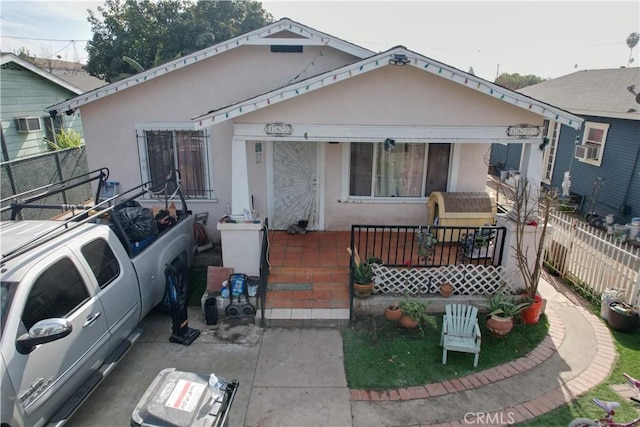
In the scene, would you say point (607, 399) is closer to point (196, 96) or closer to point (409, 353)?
point (409, 353)

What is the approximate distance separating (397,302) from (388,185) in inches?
122

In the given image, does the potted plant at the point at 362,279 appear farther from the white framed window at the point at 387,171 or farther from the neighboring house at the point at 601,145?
the neighboring house at the point at 601,145

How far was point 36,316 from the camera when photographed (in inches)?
145

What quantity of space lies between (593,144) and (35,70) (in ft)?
60.3

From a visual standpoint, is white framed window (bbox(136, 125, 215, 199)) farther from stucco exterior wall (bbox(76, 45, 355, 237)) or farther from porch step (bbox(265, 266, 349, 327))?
porch step (bbox(265, 266, 349, 327))

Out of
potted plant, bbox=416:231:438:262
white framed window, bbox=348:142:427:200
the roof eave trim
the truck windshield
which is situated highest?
the roof eave trim

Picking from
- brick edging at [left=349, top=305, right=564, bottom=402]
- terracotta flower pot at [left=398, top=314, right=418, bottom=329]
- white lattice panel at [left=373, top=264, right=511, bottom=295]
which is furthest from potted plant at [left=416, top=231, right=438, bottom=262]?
brick edging at [left=349, top=305, right=564, bottom=402]

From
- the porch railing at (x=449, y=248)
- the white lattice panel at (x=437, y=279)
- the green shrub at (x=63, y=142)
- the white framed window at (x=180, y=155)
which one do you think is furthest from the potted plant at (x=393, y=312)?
the green shrub at (x=63, y=142)

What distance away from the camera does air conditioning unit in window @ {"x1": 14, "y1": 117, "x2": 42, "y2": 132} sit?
42.0 ft

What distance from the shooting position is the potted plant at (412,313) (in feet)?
19.3

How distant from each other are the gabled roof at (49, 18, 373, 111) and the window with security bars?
1.11m

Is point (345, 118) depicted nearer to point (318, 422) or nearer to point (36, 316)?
point (318, 422)

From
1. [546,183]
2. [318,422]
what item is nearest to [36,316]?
[318,422]

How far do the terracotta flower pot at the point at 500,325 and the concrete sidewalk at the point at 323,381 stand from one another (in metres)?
0.43
